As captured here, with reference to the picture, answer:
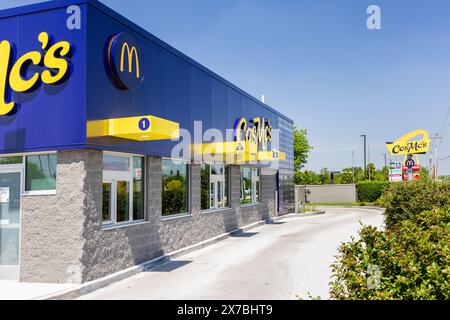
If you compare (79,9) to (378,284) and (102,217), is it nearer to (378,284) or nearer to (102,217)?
(102,217)

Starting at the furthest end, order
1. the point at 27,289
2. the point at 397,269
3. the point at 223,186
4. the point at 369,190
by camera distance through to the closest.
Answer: the point at 369,190 → the point at 223,186 → the point at 27,289 → the point at 397,269

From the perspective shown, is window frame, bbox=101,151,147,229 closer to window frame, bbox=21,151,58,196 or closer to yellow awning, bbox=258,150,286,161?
window frame, bbox=21,151,58,196

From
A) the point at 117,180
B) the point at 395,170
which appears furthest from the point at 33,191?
the point at 395,170

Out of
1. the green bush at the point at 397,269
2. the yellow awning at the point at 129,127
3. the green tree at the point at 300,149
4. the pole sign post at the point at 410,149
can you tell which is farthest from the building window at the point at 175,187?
the green tree at the point at 300,149

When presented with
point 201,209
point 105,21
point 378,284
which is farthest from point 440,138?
point 378,284

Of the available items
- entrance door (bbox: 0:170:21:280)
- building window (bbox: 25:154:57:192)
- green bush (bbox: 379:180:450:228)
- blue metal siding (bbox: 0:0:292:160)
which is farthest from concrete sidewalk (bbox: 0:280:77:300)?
green bush (bbox: 379:180:450:228)

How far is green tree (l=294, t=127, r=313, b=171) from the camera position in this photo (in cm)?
5278

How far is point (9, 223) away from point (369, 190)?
37.4m

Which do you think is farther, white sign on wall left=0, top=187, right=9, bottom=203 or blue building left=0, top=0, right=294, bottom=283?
white sign on wall left=0, top=187, right=9, bottom=203

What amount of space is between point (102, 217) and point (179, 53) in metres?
5.97

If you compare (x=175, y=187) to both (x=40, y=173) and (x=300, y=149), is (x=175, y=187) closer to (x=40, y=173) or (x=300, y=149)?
(x=40, y=173)

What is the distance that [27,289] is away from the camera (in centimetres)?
851

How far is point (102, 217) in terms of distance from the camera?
970cm

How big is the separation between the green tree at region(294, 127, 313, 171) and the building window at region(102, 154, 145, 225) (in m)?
42.6
